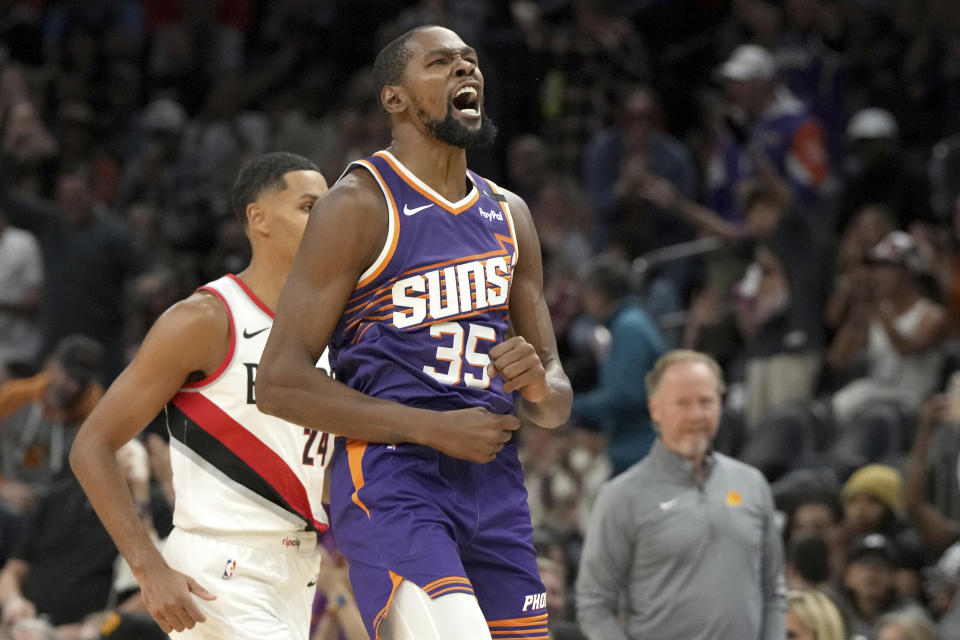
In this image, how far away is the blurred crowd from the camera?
8.02 metres

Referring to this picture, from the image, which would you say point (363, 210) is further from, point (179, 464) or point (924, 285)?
point (924, 285)

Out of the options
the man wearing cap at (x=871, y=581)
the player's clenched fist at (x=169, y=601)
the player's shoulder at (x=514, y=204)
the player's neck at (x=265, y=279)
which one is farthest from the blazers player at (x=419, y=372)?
the man wearing cap at (x=871, y=581)

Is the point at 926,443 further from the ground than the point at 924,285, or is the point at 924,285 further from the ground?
the point at 924,285

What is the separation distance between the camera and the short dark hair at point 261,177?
4.86m

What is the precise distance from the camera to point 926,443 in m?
8.13

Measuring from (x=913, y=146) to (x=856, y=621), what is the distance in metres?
5.54

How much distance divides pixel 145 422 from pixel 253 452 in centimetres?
35

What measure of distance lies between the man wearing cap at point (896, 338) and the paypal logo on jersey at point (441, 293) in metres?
5.78

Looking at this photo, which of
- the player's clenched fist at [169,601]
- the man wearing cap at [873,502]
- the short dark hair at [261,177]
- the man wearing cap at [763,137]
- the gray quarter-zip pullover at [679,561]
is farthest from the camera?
the man wearing cap at [763,137]

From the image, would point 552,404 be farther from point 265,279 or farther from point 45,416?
point 45,416

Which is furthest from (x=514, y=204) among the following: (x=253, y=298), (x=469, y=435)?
(x=253, y=298)

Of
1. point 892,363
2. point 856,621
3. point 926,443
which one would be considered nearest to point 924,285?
point 892,363

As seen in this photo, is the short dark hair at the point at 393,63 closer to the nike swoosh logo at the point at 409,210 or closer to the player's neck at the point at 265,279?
the nike swoosh logo at the point at 409,210

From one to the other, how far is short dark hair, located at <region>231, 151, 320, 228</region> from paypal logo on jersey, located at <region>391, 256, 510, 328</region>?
121 centimetres
